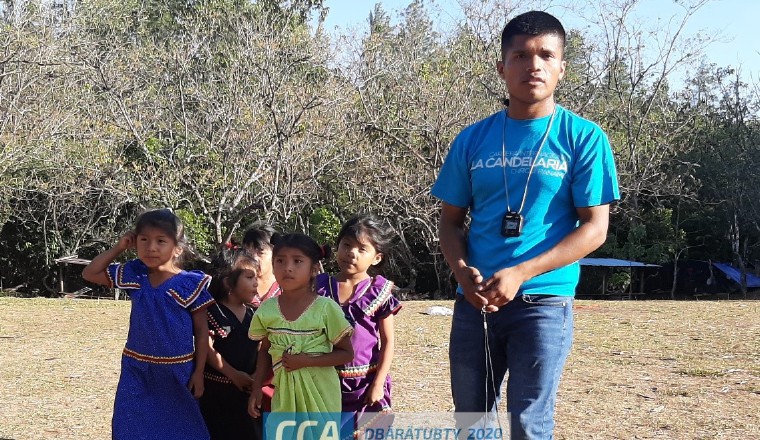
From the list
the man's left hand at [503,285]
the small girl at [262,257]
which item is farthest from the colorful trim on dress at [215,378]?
the man's left hand at [503,285]

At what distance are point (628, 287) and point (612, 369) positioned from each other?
18550mm

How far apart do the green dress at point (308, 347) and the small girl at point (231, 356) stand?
0.55m

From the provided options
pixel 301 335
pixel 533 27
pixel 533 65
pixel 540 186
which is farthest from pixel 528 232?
pixel 301 335

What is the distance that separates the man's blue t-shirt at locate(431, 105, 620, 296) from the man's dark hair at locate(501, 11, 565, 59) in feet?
0.83

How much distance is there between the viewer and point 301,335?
3.59 m

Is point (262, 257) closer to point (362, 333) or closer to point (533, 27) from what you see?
point (362, 333)

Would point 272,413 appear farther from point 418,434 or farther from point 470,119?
point 470,119

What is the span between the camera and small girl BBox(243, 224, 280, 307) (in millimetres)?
4289

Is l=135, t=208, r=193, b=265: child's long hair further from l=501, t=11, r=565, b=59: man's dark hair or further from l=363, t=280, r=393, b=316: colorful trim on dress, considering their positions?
l=501, t=11, r=565, b=59: man's dark hair

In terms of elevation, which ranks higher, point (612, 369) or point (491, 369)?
point (491, 369)

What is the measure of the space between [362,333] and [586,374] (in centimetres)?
381

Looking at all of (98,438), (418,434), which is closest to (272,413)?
(418,434)

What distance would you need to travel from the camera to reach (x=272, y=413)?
12.0 ft

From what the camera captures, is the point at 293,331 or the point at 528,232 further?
the point at 293,331
